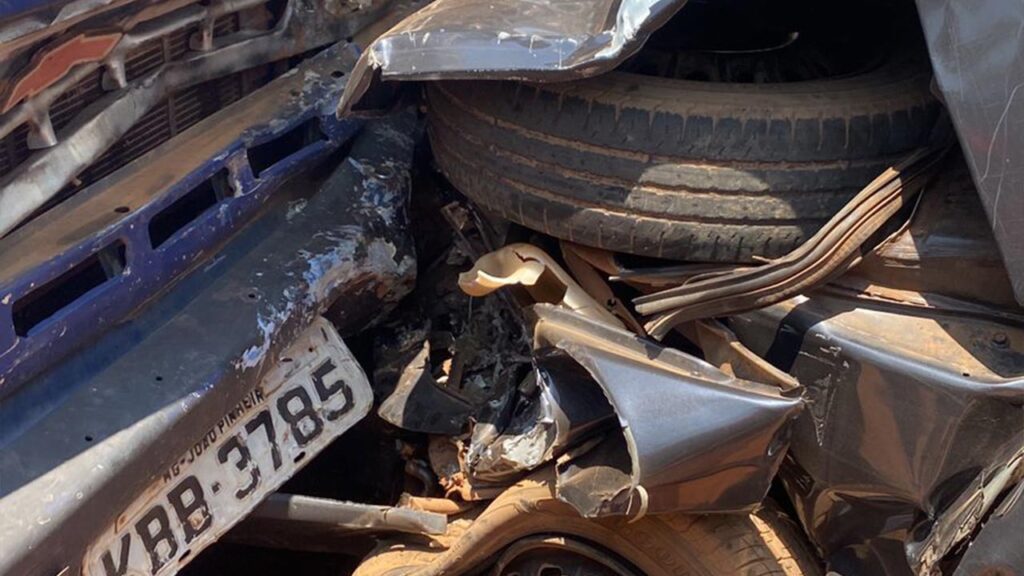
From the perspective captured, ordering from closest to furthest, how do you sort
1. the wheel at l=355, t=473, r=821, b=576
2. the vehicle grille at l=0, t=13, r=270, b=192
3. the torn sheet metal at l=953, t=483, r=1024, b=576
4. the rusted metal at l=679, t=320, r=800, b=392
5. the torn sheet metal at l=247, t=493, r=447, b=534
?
1. the torn sheet metal at l=953, t=483, r=1024, b=576
2. the rusted metal at l=679, t=320, r=800, b=392
3. the wheel at l=355, t=473, r=821, b=576
4. the vehicle grille at l=0, t=13, r=270, b=192
5. the torn sheet metal at l=247, t=493, r=447, b=534

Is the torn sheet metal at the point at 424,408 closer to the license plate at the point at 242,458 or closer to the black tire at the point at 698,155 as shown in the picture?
the license plate at the point at 242,458

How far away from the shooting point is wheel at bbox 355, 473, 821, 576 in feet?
6.54

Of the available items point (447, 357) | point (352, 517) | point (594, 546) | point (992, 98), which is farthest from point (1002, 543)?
point (447, 357)

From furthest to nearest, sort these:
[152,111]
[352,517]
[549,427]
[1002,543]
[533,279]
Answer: [152,111] → [352,517] → [533,279] → [549,427] → [1002,543]

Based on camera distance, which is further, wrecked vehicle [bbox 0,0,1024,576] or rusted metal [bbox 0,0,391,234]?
rusted metal [bbox 0,0,391,234]

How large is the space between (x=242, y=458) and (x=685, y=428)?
0.85 meters

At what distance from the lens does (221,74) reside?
2.55m

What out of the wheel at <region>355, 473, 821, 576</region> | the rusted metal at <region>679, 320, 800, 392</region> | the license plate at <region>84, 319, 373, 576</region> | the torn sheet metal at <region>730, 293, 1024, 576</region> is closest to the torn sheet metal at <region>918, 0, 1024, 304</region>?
the torn sheet metal at <region>730, 293, 1024, 576</region>

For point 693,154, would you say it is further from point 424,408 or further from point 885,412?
point 424,408

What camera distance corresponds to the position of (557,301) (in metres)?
2.18

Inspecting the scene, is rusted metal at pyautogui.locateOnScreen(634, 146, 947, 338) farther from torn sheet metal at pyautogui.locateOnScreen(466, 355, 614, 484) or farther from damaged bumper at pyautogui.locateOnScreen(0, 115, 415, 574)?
damaged bumper at pyautogui.locateOnScreen(0, 115, 415, 574)

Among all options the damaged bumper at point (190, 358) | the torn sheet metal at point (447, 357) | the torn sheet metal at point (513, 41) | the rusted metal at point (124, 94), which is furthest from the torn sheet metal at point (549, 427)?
the rusted metal at point (124, 94)

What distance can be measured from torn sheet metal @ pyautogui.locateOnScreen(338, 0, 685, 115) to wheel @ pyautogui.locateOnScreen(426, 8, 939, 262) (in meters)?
0.12

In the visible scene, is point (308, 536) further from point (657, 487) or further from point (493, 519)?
point (657, 487)
